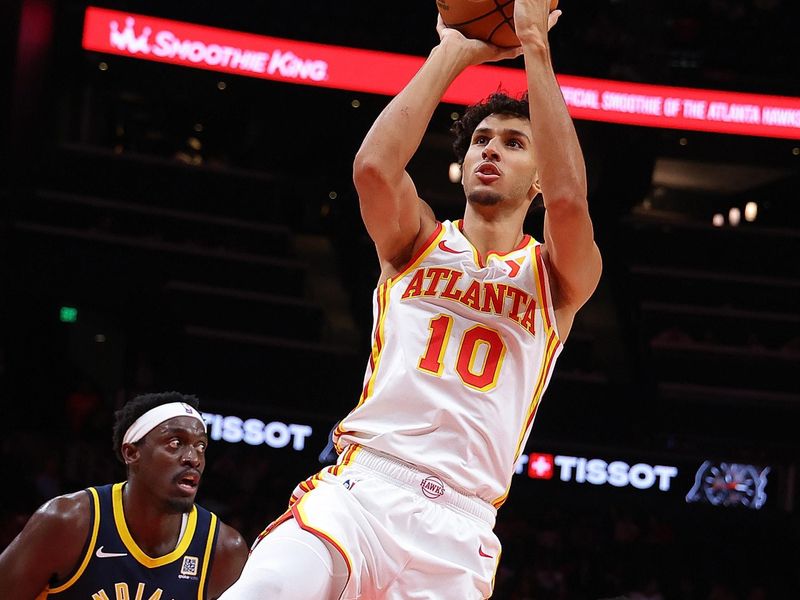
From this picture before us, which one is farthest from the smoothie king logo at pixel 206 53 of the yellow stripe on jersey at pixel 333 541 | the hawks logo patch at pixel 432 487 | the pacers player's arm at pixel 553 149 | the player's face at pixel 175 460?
the yellow stripe on jersey at pixel 333 541

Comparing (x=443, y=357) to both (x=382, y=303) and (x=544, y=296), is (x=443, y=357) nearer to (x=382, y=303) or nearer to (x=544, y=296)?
(x=382, y=303)

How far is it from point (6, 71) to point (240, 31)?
273cm

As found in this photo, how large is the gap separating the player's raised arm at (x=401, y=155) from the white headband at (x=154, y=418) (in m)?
1.63

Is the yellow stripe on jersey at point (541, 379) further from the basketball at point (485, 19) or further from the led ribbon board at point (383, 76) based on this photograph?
the led ribbon board at point (383, 76)

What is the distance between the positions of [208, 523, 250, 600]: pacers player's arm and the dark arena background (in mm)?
5042

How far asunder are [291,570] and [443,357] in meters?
0.73

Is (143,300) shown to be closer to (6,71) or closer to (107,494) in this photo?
(6,71)

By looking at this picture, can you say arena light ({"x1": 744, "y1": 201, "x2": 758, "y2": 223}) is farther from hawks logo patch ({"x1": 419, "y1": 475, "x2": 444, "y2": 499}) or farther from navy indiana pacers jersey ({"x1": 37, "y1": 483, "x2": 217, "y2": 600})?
hawks logo patch ({"x1": 419, "y1": 475, "x2": 444, "y2": 499})

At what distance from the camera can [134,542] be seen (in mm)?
4547

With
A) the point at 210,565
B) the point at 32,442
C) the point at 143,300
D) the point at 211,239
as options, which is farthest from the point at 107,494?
the point at 211,239

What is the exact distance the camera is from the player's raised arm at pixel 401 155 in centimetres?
317

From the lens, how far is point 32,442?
37.2ft

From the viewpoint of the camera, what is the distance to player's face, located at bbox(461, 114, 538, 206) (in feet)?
11.3

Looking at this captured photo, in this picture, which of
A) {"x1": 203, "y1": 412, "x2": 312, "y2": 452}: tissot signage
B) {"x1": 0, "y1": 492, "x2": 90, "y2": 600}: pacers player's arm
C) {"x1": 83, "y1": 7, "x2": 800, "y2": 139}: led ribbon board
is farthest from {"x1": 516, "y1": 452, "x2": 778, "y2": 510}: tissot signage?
{"x1": 0, "y1": 492, "x2": 90, "y2": 600}: pacers player's arm
